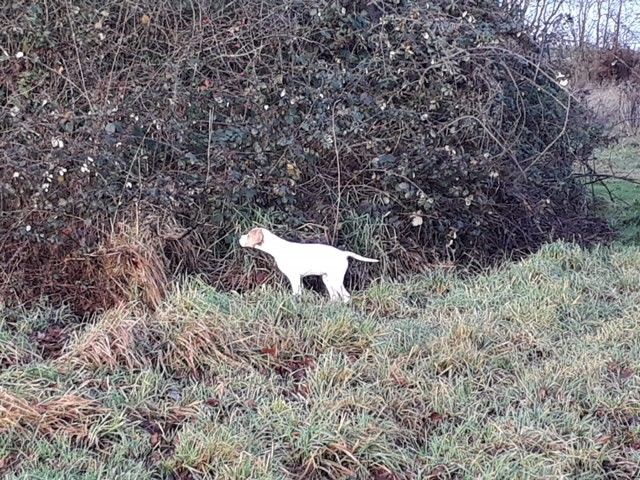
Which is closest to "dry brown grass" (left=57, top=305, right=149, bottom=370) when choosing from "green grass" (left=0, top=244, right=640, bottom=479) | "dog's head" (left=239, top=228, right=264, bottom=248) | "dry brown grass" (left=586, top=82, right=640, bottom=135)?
"green grass" (left=0, top=244, right=640, bottom=479)

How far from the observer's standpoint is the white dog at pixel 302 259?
454 centimetres

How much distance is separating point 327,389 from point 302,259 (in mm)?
1263

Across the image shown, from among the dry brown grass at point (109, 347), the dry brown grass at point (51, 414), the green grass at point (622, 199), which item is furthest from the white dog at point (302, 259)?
the green grass at point (622, 199)

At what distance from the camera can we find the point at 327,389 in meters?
3.42

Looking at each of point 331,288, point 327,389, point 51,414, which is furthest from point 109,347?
point 331,288

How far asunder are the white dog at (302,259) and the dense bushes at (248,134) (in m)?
0.51

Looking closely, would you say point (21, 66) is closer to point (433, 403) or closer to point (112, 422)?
point (112, 422)

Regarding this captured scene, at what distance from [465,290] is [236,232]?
1.62m

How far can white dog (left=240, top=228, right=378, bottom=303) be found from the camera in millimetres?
4539

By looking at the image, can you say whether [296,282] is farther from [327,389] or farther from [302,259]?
[327,389]

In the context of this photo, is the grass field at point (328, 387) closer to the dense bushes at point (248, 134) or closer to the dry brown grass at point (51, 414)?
the dry brown grass at point (51, 414)

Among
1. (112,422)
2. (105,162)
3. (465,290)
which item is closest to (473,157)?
(465,290)

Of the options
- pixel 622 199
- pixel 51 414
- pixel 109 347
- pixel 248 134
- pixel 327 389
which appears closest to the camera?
pixel 51 414

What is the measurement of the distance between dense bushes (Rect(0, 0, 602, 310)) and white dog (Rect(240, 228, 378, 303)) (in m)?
0.51
